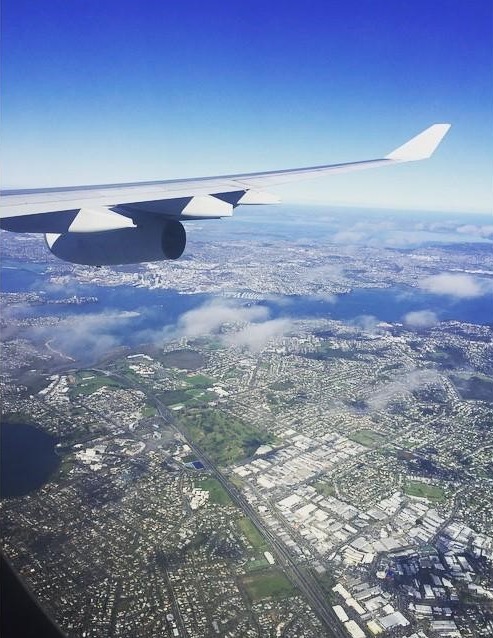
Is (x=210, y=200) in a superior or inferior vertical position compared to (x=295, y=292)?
superior

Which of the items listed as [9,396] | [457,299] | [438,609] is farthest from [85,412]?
[457,299]

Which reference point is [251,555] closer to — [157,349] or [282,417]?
[282,417]

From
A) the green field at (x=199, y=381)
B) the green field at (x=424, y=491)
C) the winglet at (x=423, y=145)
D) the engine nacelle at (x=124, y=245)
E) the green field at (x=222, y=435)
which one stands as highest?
the winglet at (x=423, y=145)

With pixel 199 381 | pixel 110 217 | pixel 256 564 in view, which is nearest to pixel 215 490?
pixel 256 564

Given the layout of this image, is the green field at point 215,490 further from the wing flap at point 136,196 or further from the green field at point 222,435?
the wing flap at point 136,196

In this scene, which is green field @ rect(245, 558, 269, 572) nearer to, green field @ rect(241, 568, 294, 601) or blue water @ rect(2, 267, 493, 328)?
green field @ rect(241, 568, 294, 601)

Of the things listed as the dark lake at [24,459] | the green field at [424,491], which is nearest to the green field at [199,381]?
the dark lake at [24,459]
